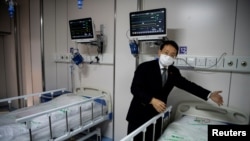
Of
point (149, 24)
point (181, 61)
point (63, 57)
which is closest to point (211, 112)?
point (181, 61)

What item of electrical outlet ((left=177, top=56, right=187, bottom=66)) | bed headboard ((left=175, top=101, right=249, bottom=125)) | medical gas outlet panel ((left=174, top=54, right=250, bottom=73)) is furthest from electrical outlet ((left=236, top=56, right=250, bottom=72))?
electrical outlet ((left=177, top=56, right=187, bottom=66))

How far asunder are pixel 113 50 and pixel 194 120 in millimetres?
1521

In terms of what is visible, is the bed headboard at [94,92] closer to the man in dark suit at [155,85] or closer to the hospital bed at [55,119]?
the hospital bed at [55,119]

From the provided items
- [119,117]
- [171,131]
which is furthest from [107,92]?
[171,131]

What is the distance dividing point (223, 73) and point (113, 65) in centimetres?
151

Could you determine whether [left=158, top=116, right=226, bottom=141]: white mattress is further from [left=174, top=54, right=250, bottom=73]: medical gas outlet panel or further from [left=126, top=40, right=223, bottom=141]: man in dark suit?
[left=174, top=54, right=250, bottom=73]: medical gas outlet panel

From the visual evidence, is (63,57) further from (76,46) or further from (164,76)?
(164,76)

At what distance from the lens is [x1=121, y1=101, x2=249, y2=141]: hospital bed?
1427 millimetres

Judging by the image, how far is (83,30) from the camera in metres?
2.52

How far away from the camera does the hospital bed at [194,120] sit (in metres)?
1.43

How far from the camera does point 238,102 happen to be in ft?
6.13

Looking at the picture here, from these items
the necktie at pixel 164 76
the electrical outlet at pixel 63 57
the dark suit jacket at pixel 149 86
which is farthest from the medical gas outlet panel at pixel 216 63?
the electrical outlet at pixel 63 57

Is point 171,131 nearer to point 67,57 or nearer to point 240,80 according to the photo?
point 240,80

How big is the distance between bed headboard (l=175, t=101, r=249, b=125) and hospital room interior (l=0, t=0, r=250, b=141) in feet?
0.19
